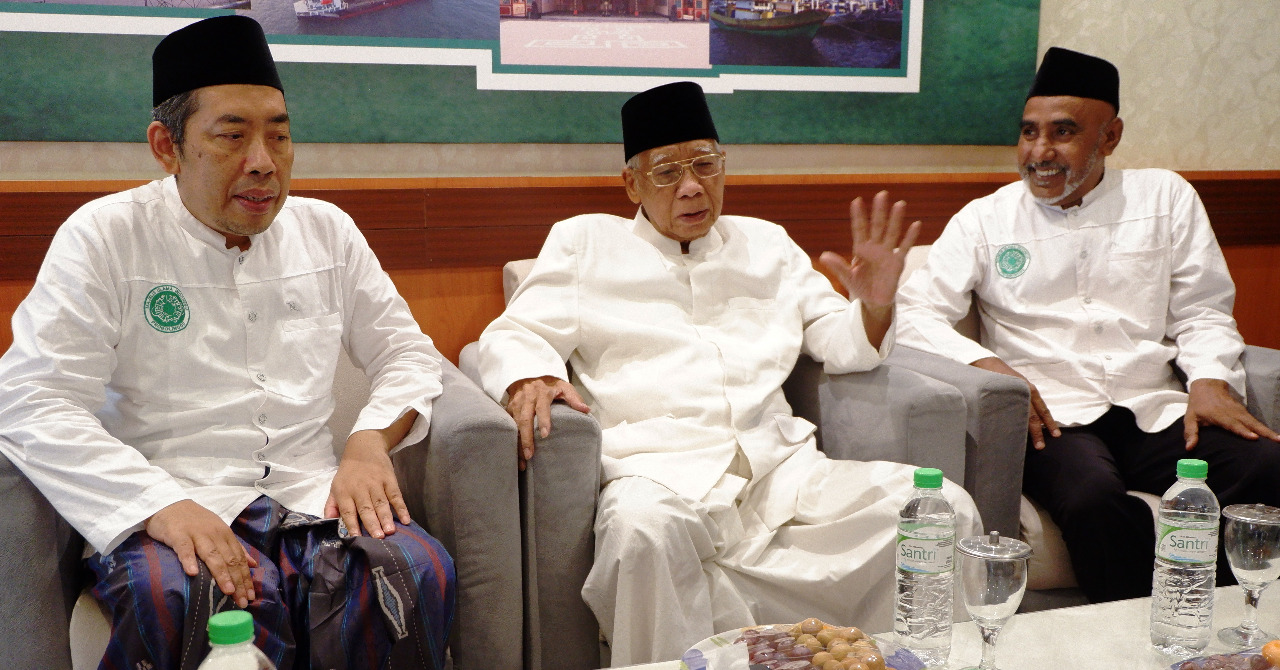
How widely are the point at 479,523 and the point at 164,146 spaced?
96 centimetres

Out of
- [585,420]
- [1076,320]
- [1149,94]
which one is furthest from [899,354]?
[1149,94]

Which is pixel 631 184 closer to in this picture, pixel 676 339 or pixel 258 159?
pixel 676 339

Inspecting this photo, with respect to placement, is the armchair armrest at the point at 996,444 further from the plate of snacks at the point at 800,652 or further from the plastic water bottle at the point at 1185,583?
the plate of snacks at the point at 800,652

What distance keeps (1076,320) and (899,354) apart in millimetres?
513

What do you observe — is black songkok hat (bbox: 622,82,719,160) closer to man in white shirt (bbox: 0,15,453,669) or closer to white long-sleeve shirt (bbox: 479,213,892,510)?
white long-sleeve shirt (bbox: 479,213,892,510)

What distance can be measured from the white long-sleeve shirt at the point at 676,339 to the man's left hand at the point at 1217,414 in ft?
2.62

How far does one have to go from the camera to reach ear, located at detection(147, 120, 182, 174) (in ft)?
6.40

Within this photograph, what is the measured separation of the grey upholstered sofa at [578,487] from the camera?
2021 millimetres

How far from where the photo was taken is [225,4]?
8.54 ft

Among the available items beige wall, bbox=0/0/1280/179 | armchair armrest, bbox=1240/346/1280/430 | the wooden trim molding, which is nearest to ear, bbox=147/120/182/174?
the wooden trim molding

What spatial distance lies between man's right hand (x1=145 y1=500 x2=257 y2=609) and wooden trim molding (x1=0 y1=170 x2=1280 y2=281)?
3.60 ft

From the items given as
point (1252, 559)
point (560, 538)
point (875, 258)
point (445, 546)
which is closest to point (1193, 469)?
point (1252, 559)

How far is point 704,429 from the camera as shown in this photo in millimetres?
2299

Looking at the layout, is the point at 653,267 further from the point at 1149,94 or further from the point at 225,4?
the point at 1149,94
